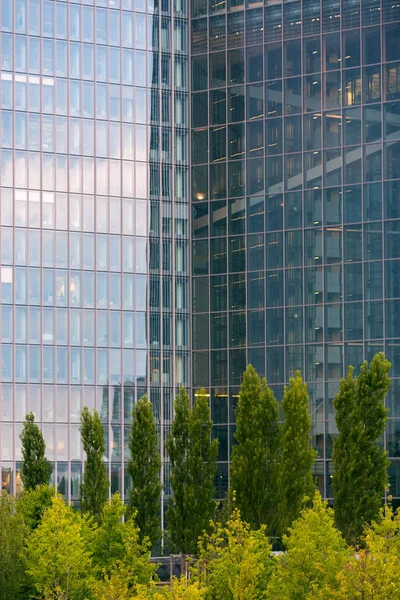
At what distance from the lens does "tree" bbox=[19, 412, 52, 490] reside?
250 ft

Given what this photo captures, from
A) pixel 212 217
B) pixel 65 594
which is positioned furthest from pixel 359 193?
pixel 65 594

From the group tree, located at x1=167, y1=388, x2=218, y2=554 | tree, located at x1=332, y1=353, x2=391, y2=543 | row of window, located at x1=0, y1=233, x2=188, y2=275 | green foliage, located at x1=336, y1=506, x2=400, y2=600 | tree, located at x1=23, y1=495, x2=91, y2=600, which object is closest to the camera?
green foliage, located at x1=336, y1=506, x2=400, y2=600

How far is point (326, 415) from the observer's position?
3233 inches

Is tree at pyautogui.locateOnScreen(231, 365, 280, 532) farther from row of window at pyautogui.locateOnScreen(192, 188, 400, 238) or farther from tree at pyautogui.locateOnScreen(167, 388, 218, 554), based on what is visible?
row of window at pyautogui.locateOnScreen(192, 188, 400, 238)

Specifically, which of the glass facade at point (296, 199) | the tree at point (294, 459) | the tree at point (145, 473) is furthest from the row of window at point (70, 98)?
the tree at point (294, 459)

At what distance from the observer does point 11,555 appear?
199ft

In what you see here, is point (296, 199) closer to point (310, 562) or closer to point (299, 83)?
point (299, 83)

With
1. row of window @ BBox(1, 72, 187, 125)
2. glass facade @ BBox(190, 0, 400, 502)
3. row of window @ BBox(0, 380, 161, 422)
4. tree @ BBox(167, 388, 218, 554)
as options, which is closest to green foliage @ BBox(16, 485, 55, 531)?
tree @ BBox(167, 388, 218, 554)

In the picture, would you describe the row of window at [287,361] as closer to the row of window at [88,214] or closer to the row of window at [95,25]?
the row of window at [88,214]

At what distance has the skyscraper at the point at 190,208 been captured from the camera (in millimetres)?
82875

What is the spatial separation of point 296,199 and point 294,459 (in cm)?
2247

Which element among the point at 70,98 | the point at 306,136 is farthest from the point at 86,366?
the point at 306,136

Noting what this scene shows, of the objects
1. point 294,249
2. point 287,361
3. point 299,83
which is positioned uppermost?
point 299,83

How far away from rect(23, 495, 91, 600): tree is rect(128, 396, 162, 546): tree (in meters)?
11.6
